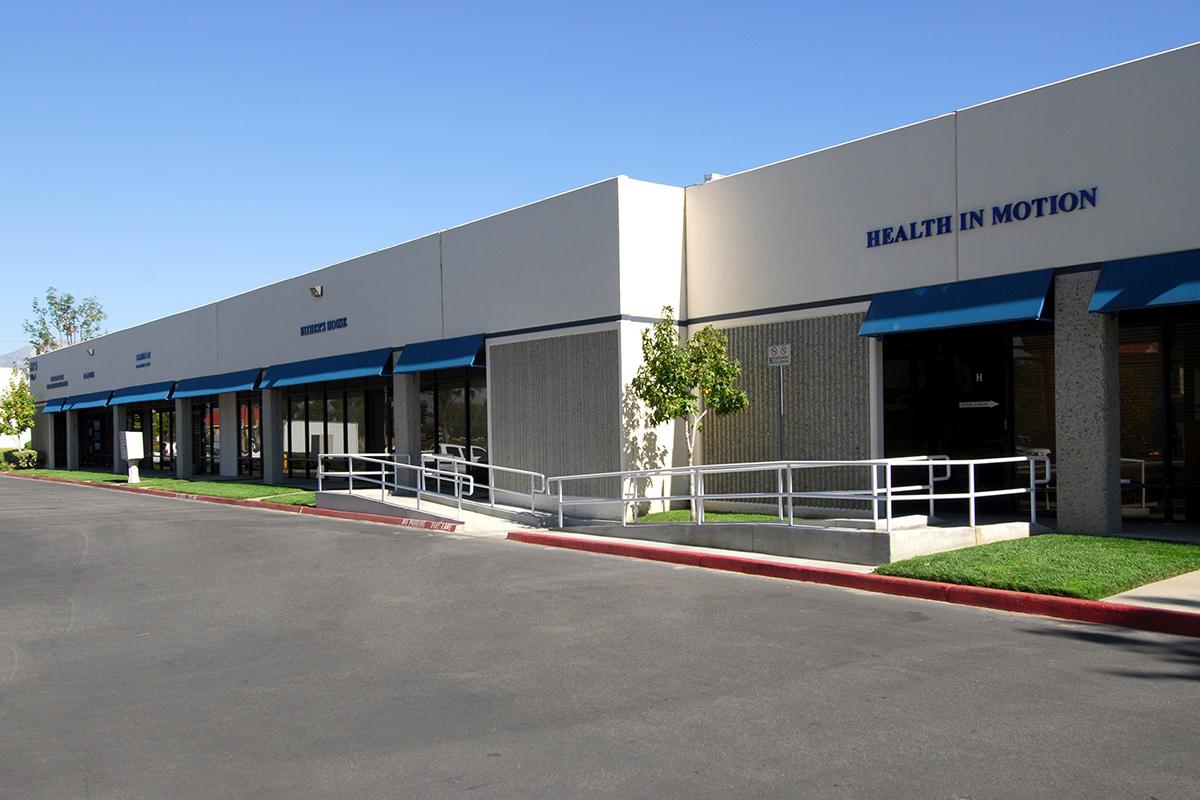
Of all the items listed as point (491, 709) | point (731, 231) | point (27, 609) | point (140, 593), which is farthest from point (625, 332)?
point (491, 709)

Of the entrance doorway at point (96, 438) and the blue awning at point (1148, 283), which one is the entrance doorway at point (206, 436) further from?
the blue awning at point (1148, 283)

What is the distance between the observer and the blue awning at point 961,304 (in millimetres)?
13844

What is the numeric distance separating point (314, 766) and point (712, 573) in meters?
7.74

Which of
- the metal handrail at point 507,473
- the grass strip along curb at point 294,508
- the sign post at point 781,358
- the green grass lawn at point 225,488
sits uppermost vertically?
the sign post at point 781,358

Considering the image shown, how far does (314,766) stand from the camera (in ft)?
Answer: 18.3

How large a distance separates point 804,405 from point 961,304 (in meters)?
3.26

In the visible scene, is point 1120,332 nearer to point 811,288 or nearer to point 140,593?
point 811,288

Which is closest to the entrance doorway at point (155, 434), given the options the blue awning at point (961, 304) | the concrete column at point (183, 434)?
the concrete column at point (183, 434)

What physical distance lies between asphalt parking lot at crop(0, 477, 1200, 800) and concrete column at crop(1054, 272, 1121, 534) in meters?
4.68

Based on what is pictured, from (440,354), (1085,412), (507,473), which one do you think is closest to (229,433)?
(440,354)

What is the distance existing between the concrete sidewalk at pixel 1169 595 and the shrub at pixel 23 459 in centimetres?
5616

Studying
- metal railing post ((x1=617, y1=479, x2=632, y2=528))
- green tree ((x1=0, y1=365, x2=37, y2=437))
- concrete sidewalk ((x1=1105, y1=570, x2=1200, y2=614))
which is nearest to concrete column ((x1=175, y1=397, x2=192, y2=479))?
green tree ((x1=0, y1=365, x2=37, y2=437))

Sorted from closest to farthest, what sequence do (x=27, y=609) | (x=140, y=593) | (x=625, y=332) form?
1. (x=27, y=609)
2. (x=140, y=593)
3. (x=625, y=332)

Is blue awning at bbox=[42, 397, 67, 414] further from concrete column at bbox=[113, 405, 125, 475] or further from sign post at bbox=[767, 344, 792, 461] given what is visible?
sign post at bbox=[767, 344, 792, 461]
